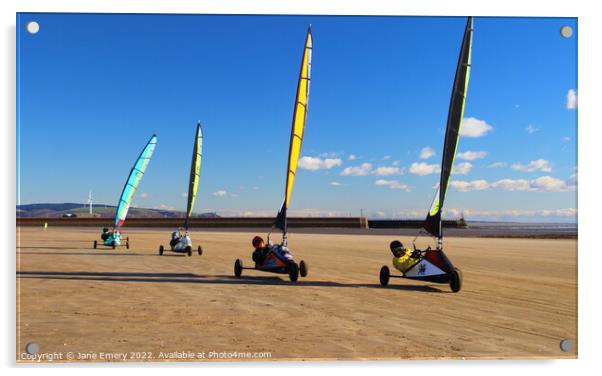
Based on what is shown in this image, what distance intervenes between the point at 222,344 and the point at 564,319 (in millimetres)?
4479

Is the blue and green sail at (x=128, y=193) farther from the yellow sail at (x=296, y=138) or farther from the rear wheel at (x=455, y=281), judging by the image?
the rear wheel at (x=455, y=281)

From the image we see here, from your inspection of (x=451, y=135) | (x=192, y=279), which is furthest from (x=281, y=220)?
(x=451, y=135)

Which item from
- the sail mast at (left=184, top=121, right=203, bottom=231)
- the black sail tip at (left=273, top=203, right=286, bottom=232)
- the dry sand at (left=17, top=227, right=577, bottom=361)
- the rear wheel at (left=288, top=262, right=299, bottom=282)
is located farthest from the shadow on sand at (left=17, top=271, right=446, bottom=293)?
the sail mast at (left=184, top=121, right=203, bottom=231)

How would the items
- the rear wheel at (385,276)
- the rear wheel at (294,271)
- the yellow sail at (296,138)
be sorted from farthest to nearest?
1. the rear wheel at (294,271)
2. the rear wheel at (385,276)
3. the yellow sail at (296,138)

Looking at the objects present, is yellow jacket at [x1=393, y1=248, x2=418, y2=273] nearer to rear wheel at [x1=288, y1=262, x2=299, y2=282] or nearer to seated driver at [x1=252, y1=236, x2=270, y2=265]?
rear wheel at [x1=288, y1=262, x2=299, y2=282]

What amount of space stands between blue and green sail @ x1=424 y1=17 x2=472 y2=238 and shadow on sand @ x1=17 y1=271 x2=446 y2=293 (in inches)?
55.6

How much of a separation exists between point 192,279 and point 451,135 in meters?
5.78

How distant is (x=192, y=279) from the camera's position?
35.5ft

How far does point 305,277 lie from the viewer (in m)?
11.4

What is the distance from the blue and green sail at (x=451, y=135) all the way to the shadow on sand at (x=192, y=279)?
4.64 ft

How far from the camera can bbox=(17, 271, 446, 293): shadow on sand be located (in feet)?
33.2

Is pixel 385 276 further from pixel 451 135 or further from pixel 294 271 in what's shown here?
pixel 451 135

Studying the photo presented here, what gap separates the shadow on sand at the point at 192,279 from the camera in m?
10.1

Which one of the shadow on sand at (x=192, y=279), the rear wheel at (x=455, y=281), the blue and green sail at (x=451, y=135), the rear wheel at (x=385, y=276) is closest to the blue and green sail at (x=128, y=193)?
the shadow on sand at (x=192, y=279)
